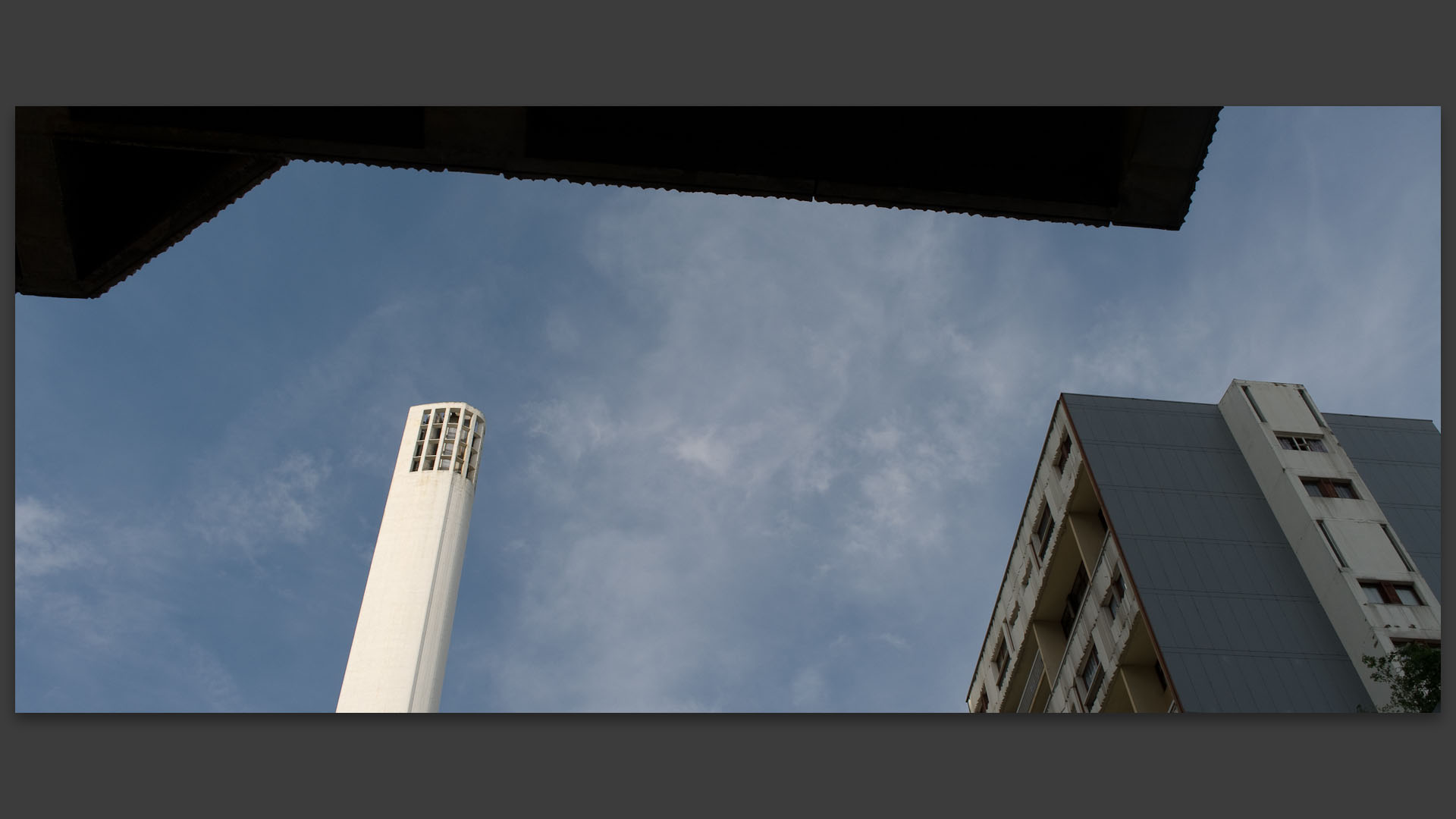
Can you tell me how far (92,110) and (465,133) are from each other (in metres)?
2.15

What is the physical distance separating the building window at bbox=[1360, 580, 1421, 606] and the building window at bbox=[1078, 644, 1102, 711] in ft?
19.1

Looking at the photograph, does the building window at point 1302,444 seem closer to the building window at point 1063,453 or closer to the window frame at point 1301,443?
the window frame at point 1301,443

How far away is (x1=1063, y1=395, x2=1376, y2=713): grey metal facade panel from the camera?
21.2m

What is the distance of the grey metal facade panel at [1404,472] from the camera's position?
23.8m

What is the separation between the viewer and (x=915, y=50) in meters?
6.00

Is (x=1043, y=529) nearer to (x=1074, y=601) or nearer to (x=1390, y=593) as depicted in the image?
(x=1074, y=601)

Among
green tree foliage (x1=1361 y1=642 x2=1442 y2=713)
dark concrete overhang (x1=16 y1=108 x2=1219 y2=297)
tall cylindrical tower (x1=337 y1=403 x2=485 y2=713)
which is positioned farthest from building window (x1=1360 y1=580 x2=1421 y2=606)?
tall cylindrical tower (x1=337 y1=403 x2=485 y2=713)

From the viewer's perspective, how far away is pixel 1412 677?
53.1 ft

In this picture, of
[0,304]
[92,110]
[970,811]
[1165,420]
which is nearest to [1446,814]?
[970,811]

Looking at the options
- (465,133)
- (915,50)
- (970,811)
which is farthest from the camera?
(970,811)

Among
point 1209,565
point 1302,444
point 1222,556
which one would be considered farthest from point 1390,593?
point 1302,444

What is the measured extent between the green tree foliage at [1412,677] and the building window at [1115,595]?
5.08 metres

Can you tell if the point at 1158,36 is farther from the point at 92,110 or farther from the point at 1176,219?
the point at 92,110

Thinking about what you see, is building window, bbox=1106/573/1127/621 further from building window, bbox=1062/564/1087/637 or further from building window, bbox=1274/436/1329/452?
building window, bbox=1274/436/1329/452
